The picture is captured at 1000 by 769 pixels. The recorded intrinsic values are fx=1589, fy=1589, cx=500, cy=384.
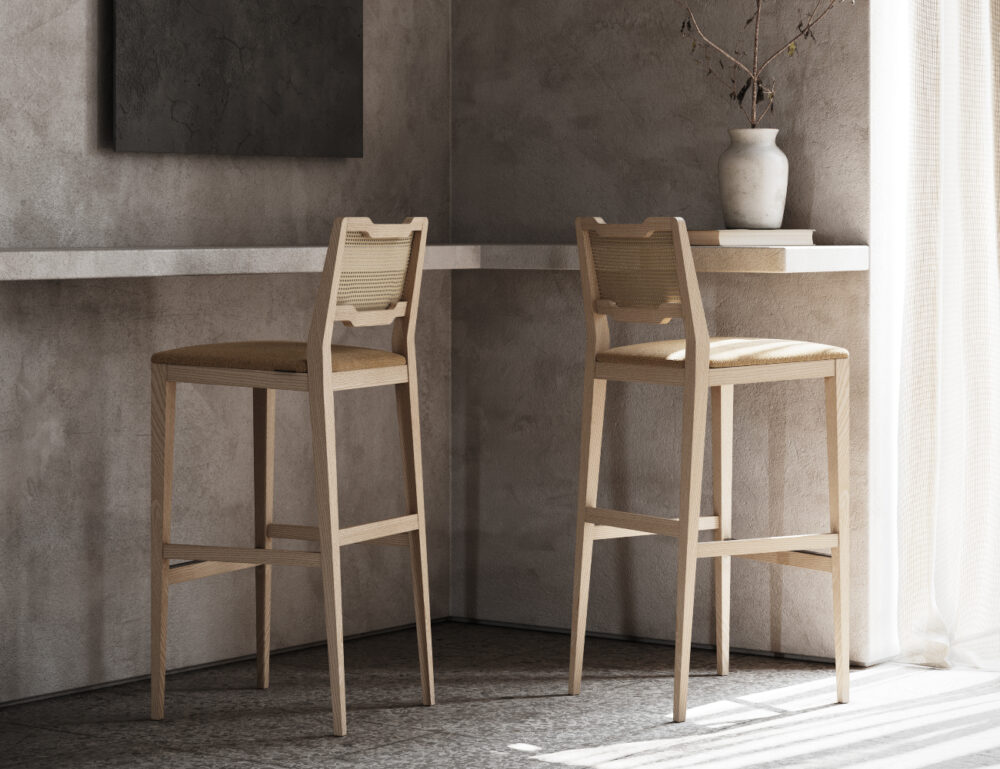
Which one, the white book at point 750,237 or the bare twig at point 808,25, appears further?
the bare twig at point 808,25

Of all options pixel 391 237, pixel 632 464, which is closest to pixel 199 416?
pixel 391 237

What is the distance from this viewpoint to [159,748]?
10.3 ft

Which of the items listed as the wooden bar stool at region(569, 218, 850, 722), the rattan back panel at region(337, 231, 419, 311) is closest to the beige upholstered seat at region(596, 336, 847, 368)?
the wooden bar stool at region(569, 218, 850, 722)

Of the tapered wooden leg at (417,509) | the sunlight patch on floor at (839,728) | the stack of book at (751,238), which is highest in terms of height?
the stack of book at (751,238)

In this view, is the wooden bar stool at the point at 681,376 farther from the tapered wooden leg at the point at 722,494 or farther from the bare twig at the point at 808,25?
the bare twig at the point at 808,25

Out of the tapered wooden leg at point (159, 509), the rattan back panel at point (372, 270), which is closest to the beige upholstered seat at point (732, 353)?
the rattan back panel at point (372, 270)

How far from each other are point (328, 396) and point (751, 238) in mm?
1097

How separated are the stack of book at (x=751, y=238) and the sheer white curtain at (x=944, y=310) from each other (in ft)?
0.66

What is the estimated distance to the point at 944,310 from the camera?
3.76m

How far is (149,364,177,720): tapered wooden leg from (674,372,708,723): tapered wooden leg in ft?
3.50

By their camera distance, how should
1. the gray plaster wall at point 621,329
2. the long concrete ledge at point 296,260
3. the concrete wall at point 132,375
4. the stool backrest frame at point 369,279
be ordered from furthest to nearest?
the gray plaster wall at point 621,329 < the concrete wall at point 132,375 < the stool backrest frame at point 369,279 < the long concrete ledge at point 296,260

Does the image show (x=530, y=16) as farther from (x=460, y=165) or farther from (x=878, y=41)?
(x=878, y=41)

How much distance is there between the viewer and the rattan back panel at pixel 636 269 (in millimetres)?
3297

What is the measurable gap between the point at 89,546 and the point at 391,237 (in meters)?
1.01
